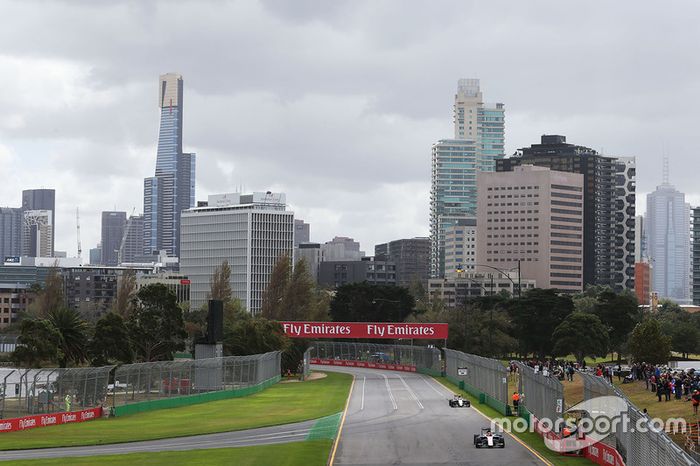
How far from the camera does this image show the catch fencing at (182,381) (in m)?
74.4

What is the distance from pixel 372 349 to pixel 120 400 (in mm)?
79908

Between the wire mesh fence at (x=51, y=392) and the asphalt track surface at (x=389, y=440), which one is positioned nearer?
the asphalt track surface at (x=389, y=440)

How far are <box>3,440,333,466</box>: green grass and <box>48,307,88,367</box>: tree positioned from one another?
37.5 meters

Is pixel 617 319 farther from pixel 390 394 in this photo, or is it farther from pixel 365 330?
pixel 390 394

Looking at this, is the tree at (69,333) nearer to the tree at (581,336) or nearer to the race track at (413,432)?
the race track at (413,432)

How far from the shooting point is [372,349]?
152 metres

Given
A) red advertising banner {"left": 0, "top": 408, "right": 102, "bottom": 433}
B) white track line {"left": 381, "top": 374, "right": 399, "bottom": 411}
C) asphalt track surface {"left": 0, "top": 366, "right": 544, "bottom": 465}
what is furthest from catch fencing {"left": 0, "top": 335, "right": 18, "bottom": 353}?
red advertising banner {"left": 0, "top": 408, "right": 102, "bottom": 433}

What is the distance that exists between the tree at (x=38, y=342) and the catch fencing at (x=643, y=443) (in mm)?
47774

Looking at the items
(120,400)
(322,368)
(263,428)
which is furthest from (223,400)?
(322,368)

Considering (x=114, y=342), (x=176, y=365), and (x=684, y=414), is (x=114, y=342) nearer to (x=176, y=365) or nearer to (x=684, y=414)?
(x=176, y=365)

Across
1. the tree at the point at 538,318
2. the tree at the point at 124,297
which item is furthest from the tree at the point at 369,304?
the tree at the point at 124,297

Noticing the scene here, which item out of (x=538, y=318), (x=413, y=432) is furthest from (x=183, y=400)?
(x=538, y=318)

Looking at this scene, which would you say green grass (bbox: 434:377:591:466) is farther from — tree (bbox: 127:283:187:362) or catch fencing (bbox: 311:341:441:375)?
catch fencing (bbox: 311:341:441:375)

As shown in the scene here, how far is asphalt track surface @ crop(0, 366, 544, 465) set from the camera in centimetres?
4634
